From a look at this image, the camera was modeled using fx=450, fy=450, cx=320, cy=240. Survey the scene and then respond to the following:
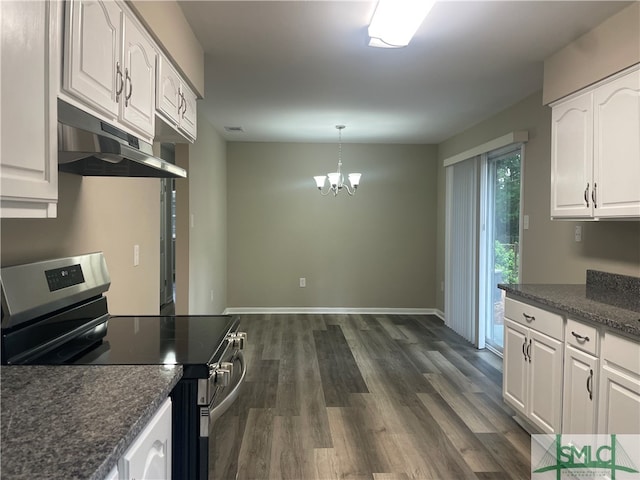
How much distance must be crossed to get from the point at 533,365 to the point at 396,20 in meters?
2.03

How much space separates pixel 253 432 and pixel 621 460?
1899 millimetres

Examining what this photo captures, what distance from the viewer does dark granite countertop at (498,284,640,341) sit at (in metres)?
1.95

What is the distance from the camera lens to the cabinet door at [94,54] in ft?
3.93

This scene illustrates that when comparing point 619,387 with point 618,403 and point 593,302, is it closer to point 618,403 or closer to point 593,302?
point 618,403

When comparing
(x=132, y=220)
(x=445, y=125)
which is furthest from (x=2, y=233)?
(x=445, y=125)

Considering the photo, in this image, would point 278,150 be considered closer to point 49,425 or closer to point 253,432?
point 253,432

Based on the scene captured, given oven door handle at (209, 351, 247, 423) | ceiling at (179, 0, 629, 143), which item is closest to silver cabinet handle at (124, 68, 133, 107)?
ceiling at (179, 0, 629, 143)

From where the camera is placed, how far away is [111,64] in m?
1.45

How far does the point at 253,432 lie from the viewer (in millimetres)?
2752

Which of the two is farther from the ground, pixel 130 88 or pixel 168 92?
pixel 168 92

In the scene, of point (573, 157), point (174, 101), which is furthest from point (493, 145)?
point (174, 101)

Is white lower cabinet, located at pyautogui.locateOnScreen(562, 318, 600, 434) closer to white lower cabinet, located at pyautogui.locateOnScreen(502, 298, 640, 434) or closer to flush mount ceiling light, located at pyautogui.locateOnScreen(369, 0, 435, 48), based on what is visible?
white lower cabinet, located at pyautogui.locateOnScreen(502, 298, 640, 434)

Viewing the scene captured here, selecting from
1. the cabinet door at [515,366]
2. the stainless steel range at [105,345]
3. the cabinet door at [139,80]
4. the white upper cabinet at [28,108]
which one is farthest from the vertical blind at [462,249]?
the white upper cabinet at [28,108]

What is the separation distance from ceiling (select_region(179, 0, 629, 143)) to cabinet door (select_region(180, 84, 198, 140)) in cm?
36
